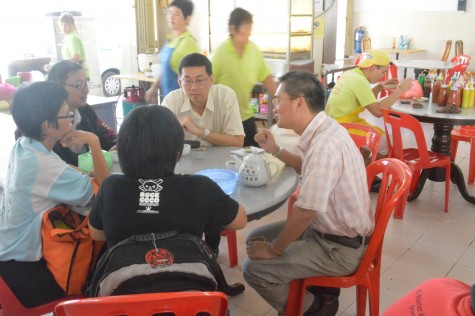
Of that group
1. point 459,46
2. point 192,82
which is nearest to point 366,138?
point 192,82

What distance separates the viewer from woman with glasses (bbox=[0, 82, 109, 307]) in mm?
1641

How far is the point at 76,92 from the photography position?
2.45 m

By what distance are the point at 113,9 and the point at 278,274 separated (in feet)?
24.9

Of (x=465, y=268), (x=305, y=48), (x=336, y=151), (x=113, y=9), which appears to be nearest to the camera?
(x=336, y=151)

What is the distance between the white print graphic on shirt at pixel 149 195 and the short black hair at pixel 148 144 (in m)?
0.03

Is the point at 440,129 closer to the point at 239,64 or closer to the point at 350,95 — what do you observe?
the point at 350,95

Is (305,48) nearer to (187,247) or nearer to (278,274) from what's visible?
(278,274)

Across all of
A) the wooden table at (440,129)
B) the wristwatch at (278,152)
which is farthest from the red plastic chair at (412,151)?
the wristwatch at (278,152)

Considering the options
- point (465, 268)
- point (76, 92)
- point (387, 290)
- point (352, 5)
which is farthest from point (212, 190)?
point (352, 5)

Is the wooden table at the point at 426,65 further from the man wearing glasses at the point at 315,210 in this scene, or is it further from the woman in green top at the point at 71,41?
the man wearing glasses at the point at 315,210

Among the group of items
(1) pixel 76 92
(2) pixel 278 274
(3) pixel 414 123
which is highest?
(1) pixel 76 92

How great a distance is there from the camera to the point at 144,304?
103 cm

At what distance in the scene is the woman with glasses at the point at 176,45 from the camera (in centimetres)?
357

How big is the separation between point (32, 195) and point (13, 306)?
0.40 m
